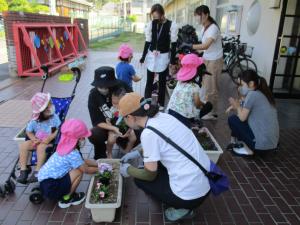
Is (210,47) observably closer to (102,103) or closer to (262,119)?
(262,119)

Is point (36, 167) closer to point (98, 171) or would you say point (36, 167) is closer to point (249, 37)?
point (98, 171)

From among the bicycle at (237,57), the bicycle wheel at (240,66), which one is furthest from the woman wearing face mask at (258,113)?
the bicycle wheel at (240,66)

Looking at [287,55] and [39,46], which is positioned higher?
[287,55]

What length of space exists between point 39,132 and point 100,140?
67 centimetres

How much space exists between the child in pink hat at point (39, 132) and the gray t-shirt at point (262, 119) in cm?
233

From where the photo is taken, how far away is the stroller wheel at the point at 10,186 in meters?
2.84

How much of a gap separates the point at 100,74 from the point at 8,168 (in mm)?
1571

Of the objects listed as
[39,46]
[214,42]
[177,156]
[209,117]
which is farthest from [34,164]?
[39,46]

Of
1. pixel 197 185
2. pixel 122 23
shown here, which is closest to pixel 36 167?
pixel 197 185

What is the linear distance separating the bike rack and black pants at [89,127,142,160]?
5.20 m

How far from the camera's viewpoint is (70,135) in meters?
2.58

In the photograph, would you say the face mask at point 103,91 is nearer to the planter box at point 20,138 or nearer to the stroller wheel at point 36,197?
the planter box at point 20,138

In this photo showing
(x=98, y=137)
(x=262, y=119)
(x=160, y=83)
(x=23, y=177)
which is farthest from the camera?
(x=160, y=83)

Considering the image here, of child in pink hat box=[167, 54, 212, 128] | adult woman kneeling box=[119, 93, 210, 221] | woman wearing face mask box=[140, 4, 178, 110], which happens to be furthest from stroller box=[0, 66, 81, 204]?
woman wearing face mask box=[140, 4, 178, 110]
